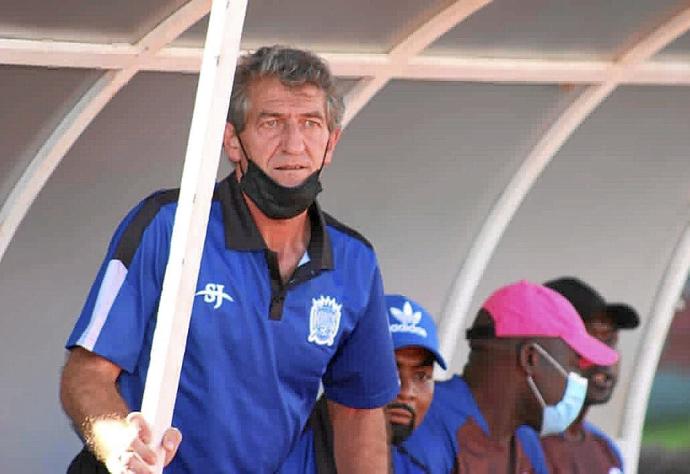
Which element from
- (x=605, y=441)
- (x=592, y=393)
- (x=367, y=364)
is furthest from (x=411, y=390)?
(x=605, y=441)

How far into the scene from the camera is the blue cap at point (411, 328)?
5234 millimetres

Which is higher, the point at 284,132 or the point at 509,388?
the point at 284,132

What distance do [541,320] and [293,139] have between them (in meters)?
1.74

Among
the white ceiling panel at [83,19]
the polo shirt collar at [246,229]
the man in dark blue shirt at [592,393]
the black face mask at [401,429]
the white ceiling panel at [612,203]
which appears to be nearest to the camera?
the polo shirt collar at [246,229]

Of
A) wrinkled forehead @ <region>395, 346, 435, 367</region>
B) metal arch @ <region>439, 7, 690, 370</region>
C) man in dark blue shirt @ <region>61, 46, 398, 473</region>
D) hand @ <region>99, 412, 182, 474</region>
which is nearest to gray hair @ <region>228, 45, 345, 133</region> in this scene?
man in dark blue shirt @ <region>61, 46, 398, 473</region>

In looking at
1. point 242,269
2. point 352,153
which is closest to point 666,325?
point 352,153

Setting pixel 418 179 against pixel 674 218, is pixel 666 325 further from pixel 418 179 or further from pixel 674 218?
pixel 418 179

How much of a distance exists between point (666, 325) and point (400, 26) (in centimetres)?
208

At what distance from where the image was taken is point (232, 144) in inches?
164

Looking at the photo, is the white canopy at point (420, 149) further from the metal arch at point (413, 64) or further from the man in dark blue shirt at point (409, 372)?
the man in dark blue shirt at point (409, 372)

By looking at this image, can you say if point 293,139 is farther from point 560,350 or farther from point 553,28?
point 553,28

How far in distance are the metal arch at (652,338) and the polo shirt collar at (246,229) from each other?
308cm

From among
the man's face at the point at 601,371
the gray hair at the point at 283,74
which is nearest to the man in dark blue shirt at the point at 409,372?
the man's face at the point at 601,371

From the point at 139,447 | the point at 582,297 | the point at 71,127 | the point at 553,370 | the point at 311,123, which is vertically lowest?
the point at 139,447
